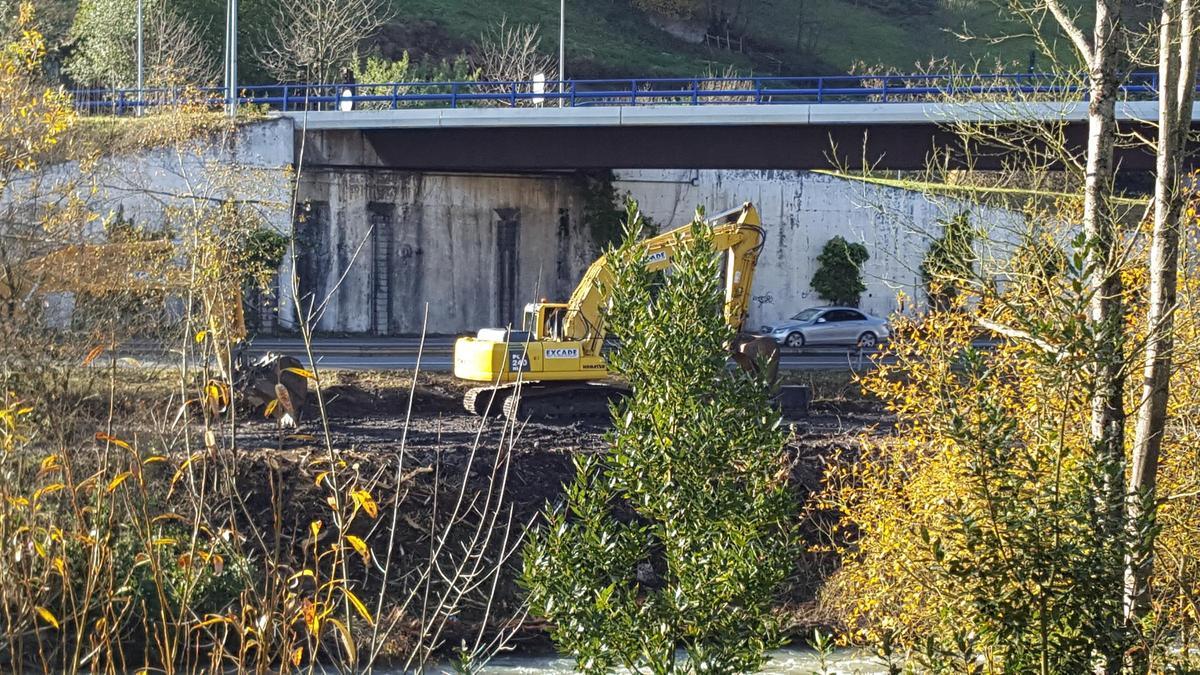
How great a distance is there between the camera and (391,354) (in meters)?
31.9

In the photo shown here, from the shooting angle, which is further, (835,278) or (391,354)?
(835,278)

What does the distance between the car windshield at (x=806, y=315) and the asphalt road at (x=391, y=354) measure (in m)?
1.39

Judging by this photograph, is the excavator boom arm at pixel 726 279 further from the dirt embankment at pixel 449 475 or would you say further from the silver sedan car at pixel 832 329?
the silver sedan car at pixel 832 329

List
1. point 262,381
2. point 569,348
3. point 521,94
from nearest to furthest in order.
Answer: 1. point 262,381
2. point 569,348
3. point 521,94

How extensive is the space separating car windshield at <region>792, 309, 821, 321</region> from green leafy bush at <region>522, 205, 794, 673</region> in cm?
3130

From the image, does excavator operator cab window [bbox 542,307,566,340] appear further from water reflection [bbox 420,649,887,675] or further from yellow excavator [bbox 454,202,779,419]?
water reflection [bbox 420,649,887,675]

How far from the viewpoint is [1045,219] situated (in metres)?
13.0

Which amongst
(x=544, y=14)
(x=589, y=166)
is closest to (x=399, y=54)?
(x=544, y=14)

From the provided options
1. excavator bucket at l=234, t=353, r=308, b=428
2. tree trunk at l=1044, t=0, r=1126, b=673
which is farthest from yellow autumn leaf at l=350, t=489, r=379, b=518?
excavator bucket at l=234, t=353, r=308, b=428

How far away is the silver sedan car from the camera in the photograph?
38750 millimetres

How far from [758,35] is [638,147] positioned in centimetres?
4984

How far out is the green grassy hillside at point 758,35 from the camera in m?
71.4

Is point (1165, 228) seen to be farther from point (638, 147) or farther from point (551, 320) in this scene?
point (638, 147)

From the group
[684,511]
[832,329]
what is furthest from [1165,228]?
[832,329]
